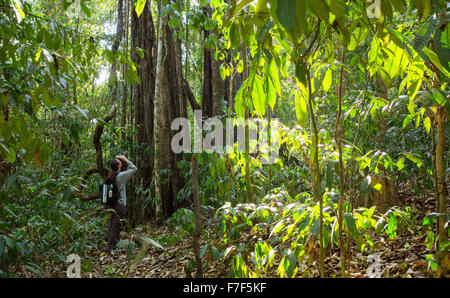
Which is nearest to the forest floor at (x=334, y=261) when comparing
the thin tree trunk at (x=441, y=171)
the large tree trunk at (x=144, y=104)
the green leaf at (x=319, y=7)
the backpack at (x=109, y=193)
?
the thin tree trunk at (x=441, y=171)

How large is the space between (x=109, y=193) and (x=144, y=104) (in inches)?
73.6

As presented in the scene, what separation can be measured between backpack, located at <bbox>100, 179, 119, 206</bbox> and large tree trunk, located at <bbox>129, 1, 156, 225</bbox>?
86 cm

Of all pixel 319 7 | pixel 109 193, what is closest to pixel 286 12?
pixel 319 7

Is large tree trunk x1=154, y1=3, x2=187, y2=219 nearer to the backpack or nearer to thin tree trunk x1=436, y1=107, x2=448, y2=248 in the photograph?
the backpack

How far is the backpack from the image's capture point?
15.2 feet

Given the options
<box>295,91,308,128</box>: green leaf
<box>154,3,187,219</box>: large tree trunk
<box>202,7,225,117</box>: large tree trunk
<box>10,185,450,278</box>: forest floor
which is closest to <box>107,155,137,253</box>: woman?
<box>10,185,450,278</box>: forest floor

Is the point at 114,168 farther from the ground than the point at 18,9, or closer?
closer

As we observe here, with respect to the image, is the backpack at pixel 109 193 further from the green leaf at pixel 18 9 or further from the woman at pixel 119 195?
the green leaf at pixel 18 9

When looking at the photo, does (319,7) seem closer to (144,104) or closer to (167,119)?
(167,119)

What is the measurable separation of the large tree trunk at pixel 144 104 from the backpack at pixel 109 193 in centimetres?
86

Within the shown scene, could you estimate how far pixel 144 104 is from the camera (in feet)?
19.3
